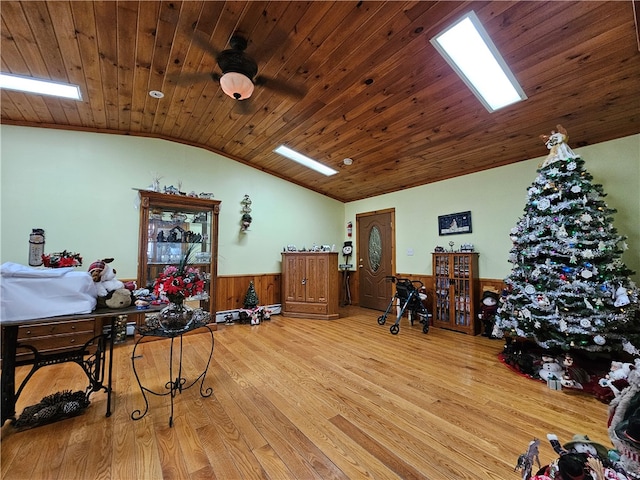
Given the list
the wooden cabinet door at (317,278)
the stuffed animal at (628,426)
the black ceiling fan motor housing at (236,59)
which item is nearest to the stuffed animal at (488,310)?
the wooden cabinet door at (317,278)

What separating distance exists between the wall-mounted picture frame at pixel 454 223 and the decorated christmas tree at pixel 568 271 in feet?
4.55

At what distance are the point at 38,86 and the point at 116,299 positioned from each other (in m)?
2.66

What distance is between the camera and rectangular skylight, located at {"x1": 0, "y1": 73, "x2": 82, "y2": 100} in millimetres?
2603

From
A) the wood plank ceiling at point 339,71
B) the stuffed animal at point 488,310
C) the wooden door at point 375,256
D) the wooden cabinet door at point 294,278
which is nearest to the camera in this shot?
the wood plank ceiling at point 339,71

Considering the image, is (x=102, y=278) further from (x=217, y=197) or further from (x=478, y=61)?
(x=478, y=61)

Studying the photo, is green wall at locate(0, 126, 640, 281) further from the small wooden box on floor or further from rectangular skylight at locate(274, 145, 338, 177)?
rectangular skylight at locate(274, 145, 338, 177)

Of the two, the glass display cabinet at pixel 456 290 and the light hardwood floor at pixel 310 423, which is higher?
the glass display cabinet at pixel 456 290

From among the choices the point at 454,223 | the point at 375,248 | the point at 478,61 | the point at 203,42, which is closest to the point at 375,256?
the point at 375,248

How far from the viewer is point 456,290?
4336 millimetres

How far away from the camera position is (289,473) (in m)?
1.47

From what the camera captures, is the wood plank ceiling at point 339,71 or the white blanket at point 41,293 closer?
the white blanket at point 41,293

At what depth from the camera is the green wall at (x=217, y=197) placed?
130 inches

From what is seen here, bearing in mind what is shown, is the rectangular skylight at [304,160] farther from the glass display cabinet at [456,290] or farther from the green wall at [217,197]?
the glass display cabinet at [456,290]

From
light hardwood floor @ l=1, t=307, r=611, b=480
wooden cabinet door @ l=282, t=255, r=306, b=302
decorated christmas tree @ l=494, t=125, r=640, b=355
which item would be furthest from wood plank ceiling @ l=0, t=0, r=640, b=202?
light hardwood floor @ l=1, t=307, r=611, b=480
